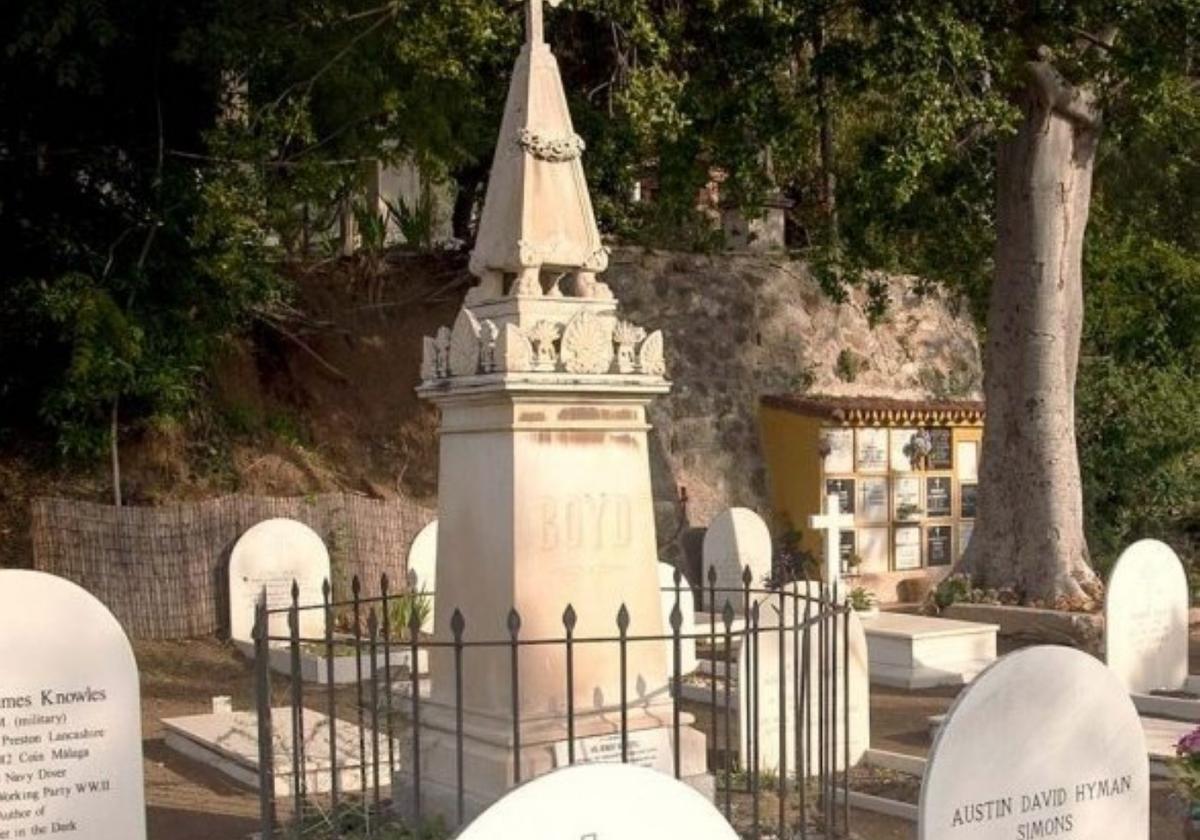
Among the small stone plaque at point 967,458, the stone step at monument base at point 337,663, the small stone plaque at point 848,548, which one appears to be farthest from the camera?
the small stone plaque at point 967,458

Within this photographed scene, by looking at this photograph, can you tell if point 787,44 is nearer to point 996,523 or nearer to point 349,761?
point 996,523

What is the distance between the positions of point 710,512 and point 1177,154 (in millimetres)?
6437

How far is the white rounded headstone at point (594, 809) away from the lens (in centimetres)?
333

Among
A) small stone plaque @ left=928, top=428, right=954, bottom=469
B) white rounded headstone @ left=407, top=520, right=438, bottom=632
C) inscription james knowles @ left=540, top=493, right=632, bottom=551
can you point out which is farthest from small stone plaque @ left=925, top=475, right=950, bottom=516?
inscription james knowles @ left=540, top=493, right=632, bottom=551

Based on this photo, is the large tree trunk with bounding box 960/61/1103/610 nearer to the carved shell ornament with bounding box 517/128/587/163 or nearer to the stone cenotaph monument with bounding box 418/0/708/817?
the stone cenotaph monument with bounding box 418/0/708/817

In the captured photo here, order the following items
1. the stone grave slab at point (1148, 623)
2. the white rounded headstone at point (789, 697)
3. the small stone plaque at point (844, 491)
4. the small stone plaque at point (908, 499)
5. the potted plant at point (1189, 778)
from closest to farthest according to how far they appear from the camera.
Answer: the potted plant at point (1189, 778), the white rounded headstone at point (789, 697), the stone grave slab at point (1148, 623), the small stone plaque at point (844, 491), the small stone plaque at point (908, 499)

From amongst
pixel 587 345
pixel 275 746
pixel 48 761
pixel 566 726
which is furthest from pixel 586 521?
pixel 275 746

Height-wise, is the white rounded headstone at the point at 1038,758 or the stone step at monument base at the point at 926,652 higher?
the white rounded headstone at the point at 1038,758

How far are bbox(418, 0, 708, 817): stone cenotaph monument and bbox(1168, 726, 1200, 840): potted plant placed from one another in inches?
83.3

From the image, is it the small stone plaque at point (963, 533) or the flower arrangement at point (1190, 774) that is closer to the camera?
the flower arrangement at point (1190, 774)

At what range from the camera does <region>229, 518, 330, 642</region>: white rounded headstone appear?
13398 millimetres

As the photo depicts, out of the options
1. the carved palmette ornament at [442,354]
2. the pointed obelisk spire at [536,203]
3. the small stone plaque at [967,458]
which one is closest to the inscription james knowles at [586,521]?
the carved palmette ornament at [442,354]

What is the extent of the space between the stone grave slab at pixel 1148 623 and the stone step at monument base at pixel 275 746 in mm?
5105

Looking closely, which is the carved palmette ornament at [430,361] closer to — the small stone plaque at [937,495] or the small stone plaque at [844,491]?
the small stone plaque at [844,491]
